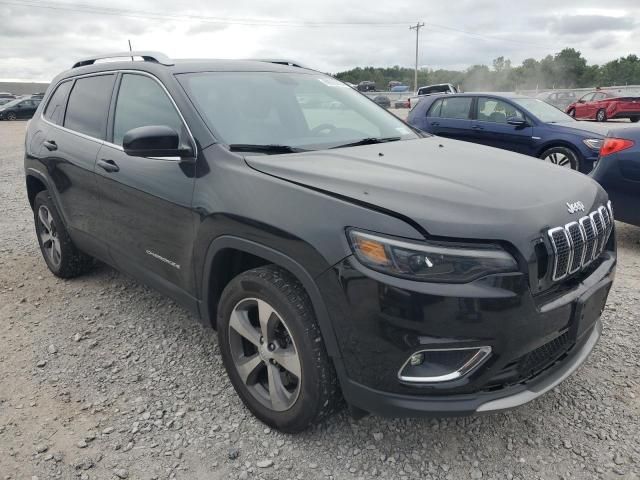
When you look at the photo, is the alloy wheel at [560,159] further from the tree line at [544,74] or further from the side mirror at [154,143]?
the tree line at [544,74]

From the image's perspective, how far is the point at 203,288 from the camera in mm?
2674

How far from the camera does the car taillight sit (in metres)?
4.56

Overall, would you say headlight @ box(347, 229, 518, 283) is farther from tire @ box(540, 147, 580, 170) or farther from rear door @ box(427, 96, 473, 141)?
rear door @ box(427, 96, 473, 141)

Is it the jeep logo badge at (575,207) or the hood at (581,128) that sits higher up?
the jeep logo badge at (575,207)

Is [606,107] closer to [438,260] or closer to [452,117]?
[452,117]

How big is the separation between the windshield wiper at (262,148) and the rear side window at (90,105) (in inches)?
52.8

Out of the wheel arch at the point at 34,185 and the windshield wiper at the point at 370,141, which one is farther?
the wheel arch at the point at 34,185

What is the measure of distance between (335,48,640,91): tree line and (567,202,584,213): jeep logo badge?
184 ft

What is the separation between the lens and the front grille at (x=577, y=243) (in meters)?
2.04

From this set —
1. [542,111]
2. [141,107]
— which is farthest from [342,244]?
[542,111]

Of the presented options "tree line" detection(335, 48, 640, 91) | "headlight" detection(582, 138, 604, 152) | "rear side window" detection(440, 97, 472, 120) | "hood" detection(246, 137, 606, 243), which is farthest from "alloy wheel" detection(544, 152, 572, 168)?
"tree line" detection(335, 48, 640, 91)

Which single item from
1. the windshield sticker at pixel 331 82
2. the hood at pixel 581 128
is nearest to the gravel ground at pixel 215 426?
the windshield sticker at pixel 331 82

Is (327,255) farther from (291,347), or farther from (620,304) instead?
(620,304)

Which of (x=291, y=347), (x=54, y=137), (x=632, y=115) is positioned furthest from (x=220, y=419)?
(x=632, y=115)
